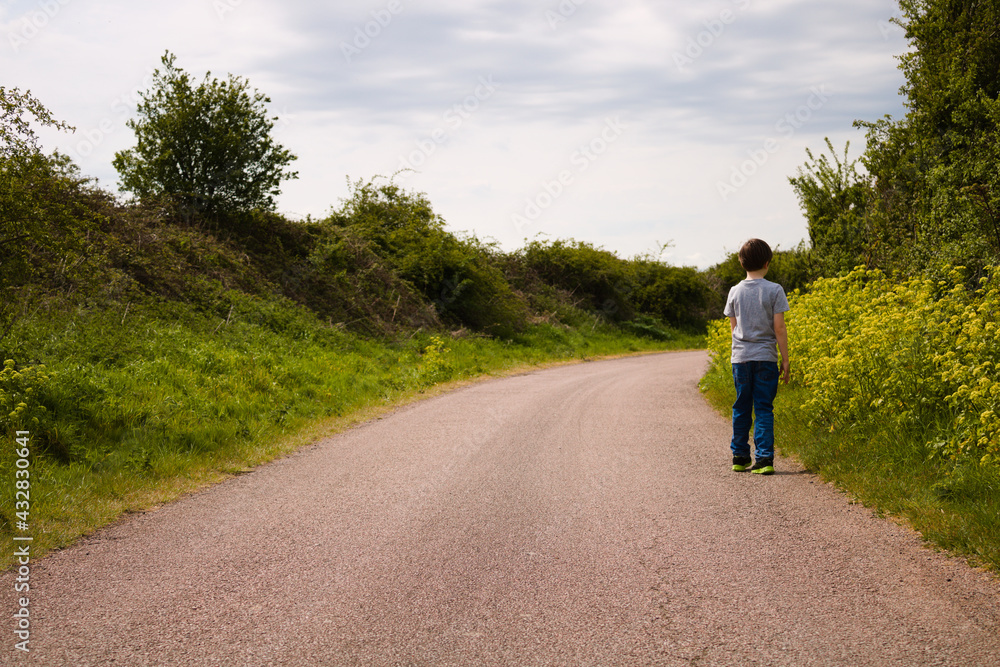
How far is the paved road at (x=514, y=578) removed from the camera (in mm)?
3139

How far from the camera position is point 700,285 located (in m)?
37.5

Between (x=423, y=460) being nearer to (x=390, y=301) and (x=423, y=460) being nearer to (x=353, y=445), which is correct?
(x=353, y=445)

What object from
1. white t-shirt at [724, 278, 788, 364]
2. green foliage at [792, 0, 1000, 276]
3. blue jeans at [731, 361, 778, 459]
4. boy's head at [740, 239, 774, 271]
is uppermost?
green foliage at [792, 0, 1000, 276]

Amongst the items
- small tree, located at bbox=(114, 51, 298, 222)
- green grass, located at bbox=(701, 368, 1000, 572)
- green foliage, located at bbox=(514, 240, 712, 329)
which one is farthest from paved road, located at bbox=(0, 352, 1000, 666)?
green foliage, located at bbox=(514, 240, 712, 329)

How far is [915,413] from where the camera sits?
596cm

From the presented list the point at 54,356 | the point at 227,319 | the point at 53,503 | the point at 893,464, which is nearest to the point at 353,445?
the point at 53,503

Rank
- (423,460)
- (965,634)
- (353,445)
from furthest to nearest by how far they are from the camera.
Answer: (353,445), (423,460), (965,634)

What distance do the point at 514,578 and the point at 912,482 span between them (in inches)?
127

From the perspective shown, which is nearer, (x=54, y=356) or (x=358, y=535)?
(x=358, y=535)

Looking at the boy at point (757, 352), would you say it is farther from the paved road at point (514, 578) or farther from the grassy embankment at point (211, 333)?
the grassy embankment at point (211, 333)

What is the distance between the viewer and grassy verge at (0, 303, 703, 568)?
6129 mm

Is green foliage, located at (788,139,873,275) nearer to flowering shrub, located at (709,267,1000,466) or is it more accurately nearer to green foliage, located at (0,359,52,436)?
flowering shrub, located at (709,267,1000,466)

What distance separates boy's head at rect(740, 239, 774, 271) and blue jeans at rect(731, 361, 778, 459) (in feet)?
2.97

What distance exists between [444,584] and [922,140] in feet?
30.1
